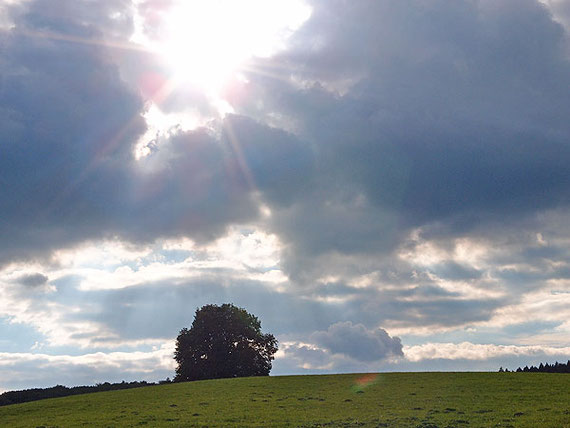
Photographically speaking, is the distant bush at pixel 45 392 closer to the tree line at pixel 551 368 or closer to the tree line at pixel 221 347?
the tree line at pixel 221 347

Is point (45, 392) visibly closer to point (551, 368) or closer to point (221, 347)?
point (221, 347)

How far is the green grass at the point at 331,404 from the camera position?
45625 mm

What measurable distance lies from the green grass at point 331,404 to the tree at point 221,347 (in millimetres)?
25470

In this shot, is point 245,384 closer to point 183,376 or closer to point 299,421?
point 299,421

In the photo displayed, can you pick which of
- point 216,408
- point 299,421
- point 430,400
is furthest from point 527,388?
point 216,408

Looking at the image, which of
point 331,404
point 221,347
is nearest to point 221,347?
point 221,347

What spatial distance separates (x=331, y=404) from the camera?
5466 cm

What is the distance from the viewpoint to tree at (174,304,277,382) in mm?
99438

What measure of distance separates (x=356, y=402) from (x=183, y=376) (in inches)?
2070

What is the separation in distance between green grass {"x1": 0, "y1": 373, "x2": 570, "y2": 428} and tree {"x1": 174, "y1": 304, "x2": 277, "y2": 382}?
25.5 metres

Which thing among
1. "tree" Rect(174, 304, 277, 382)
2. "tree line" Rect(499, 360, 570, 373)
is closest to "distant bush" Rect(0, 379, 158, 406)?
"tree" Rect(174, 304, 277, 382)

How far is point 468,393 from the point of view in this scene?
5653cm

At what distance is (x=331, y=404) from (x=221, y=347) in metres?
48.8

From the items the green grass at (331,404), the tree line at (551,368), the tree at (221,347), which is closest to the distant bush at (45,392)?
the green grass at (331,404)
